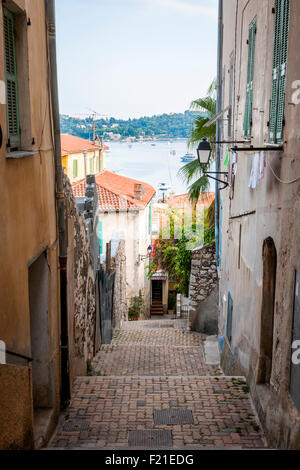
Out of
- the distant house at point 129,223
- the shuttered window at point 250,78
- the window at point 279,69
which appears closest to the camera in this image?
the window at point 279,69

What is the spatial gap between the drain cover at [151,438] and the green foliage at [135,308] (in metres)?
18.5

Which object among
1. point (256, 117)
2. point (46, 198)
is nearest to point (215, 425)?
point (46, 198)

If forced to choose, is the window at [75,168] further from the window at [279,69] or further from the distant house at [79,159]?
the window at [279,69]

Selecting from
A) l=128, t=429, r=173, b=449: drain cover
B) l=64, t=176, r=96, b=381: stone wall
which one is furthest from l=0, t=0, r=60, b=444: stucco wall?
l=128, t=429, r=173, b=449: drain cover

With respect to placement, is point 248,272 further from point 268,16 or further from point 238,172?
point 268,16

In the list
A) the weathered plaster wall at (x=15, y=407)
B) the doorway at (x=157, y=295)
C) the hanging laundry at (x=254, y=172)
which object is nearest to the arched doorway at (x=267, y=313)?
the hanging laundry at (x=254, y=172)

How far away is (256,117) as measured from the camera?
747cm

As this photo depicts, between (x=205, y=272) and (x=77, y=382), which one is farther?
(x=205, y=272)

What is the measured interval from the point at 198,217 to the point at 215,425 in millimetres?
13178

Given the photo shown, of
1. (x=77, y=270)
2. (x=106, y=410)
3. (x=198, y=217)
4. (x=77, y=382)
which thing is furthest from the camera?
(x=198, y=217)

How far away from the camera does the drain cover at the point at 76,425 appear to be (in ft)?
20.9

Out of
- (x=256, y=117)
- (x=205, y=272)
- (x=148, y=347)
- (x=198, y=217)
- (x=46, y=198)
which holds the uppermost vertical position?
(x=256, y=117)

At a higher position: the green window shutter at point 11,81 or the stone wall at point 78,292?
the green window shutter at point 11,81
